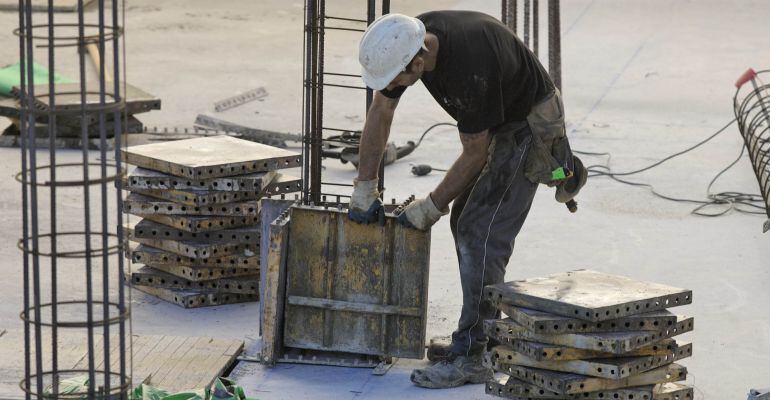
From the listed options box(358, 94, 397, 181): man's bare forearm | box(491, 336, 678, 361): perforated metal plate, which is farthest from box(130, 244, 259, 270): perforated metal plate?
box(491, 336, 678, 361): perforated metal plate

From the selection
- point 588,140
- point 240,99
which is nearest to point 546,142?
point 588,140

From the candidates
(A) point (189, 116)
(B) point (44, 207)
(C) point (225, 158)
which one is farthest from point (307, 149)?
(A) point (189, 116)

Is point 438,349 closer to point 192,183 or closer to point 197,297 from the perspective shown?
point 197,297

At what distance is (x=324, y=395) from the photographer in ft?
21.1

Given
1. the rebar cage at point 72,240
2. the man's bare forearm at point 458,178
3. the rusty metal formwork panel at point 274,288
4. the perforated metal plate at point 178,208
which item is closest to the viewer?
the rebar cage at point 72,240

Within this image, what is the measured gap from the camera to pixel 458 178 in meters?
6.35

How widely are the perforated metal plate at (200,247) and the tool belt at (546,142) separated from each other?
2116 millimetres

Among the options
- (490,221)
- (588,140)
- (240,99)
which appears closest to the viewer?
(490,221)

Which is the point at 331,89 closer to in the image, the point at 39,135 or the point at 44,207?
the point at 39,135

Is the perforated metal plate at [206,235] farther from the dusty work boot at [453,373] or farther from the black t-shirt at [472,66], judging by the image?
the black t-shirt at [472,66]

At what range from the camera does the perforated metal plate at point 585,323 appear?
5.86 metres

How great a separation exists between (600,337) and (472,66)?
58.8 inches

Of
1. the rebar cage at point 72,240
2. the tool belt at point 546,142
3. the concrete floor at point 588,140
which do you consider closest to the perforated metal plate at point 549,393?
the concrete floor at point 588,140

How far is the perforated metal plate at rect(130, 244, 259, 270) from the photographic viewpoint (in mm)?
7776
